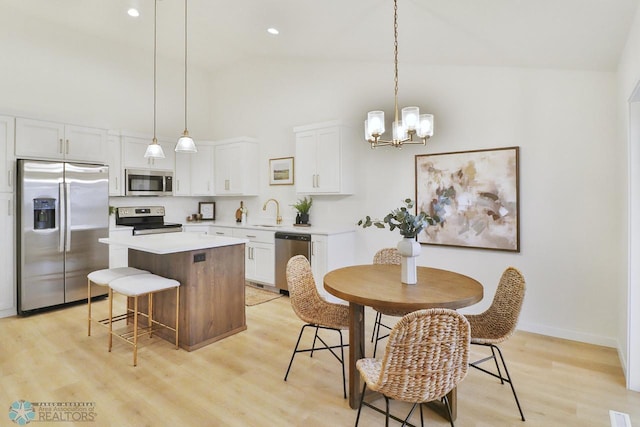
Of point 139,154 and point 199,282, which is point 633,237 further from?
point 139,154

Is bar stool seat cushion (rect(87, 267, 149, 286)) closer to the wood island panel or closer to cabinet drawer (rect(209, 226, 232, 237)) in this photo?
the wood island panel

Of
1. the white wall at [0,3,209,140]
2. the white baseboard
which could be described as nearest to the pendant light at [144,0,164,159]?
the white wall at [0,3,209,140]

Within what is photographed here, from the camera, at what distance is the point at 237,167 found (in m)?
5.70

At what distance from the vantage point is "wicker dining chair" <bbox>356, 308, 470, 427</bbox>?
155cm

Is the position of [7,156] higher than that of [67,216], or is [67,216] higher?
[7,156]

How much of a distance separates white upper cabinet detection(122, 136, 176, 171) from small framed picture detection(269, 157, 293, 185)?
1.67 meters

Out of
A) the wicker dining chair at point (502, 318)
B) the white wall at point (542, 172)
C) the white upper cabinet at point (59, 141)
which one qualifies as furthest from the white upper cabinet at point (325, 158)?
the white upper cabinet at point (59, 141)

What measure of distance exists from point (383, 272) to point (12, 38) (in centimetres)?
536

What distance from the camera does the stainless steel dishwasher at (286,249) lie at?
14.9 ft

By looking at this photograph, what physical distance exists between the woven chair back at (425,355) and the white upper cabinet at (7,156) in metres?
4.40

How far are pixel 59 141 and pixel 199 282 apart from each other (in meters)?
2.66

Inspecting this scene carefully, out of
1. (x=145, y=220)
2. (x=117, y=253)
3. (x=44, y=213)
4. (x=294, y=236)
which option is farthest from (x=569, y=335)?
(x=145, y=220)

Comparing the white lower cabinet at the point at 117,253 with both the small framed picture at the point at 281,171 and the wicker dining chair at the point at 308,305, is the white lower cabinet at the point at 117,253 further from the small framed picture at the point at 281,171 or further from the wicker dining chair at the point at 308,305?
the wicker dining chair at the point at 308,305

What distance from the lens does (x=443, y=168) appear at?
388 centimetres
